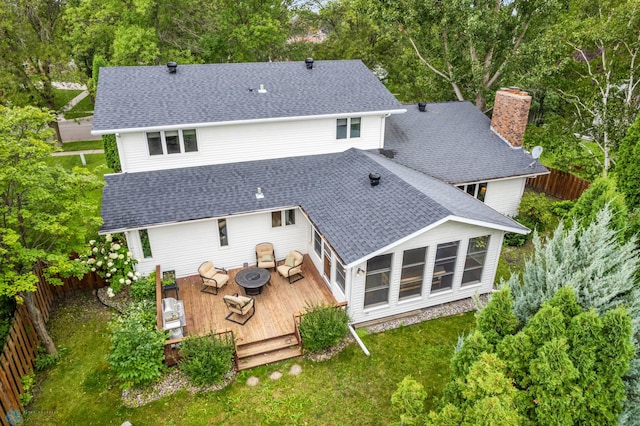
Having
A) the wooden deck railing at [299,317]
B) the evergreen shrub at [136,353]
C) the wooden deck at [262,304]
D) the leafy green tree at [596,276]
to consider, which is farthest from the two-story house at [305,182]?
the evergreen shrub at [136,353]

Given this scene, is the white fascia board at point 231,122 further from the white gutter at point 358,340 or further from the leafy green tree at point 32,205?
the white gutter at point 358,340

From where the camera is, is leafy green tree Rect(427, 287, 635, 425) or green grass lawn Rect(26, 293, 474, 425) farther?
green grass lawn Rect(26, 293, 474, 425)

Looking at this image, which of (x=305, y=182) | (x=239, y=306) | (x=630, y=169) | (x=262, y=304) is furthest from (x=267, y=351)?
(x=630, y=169)

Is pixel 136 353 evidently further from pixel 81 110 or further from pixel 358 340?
pixel 81 110

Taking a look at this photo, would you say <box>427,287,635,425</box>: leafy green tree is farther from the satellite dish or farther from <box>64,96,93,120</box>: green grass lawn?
<box>64,96,93,120</box>: green grass lawn

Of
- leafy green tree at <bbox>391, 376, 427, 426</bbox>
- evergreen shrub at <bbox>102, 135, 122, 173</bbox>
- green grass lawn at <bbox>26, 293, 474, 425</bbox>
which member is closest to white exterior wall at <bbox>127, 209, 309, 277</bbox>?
green grass lawn at <bbox>26, 293, 474, 425</bbox>

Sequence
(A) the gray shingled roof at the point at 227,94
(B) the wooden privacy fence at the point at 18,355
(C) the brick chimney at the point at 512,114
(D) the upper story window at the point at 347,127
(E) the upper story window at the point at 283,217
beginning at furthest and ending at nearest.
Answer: (C) the brick chimney at the point at 512,114 < (D) the upper story window at the point at 347,127 < (E) the upper story window at the point at 283,217 < (A) the gray shingled roof at the point at 227,94 < (B) the wooden privacy fence at the point at 18,355
